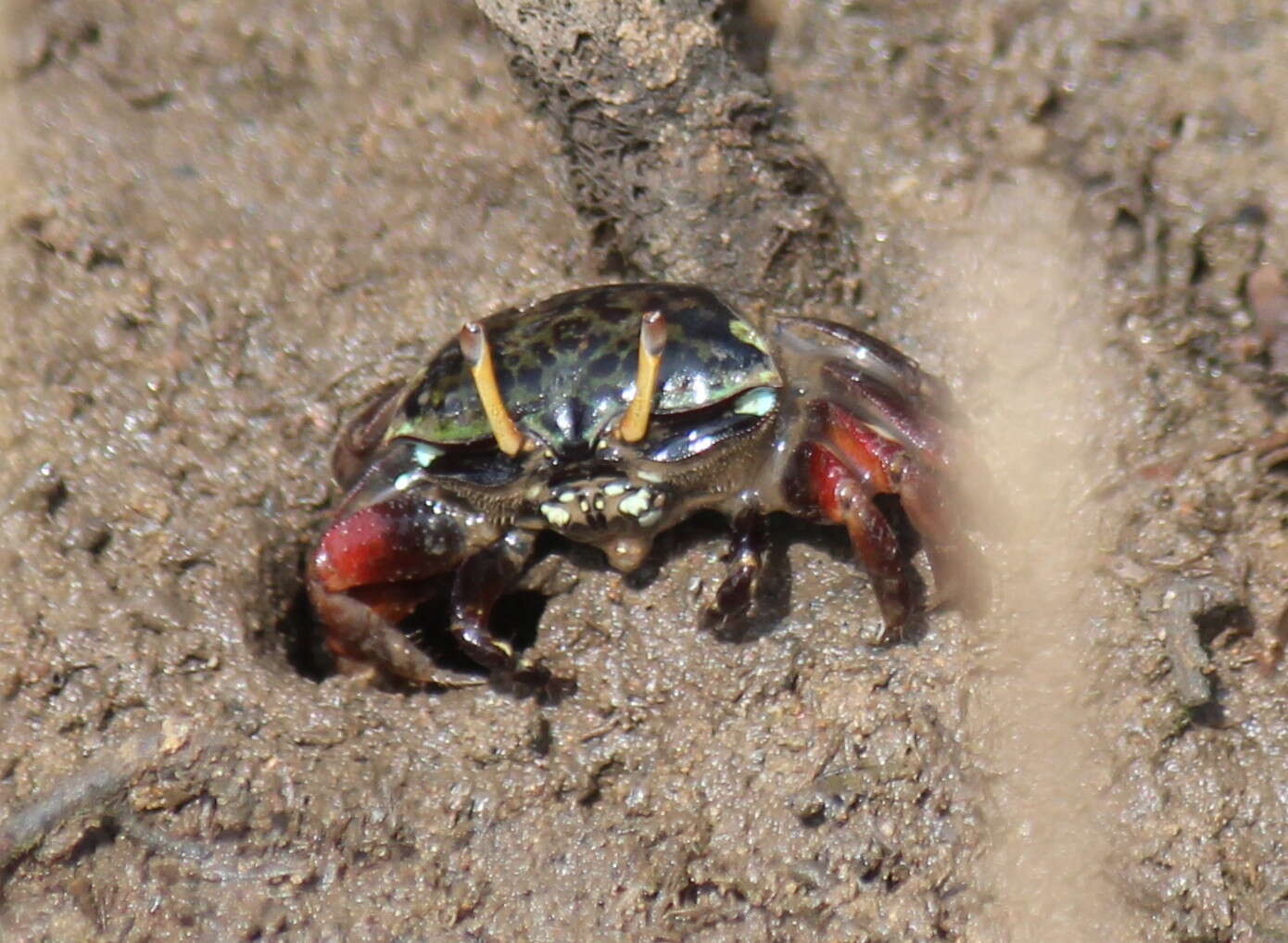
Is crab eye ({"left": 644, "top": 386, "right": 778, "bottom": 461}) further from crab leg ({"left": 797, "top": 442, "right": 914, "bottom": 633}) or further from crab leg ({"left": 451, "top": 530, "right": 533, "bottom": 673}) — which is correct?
crab leg ({"left": 451, "top": 530, "right": 533, "bottom": 673})

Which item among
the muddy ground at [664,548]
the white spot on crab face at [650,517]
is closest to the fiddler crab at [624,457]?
the white spot on crab face at [650,517]

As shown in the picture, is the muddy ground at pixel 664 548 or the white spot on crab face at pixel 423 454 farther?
the white spot on crab face at pixel 423 454

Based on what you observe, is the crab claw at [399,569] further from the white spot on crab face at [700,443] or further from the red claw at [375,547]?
the white spot on crab face at [700,443]

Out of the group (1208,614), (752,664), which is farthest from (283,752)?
(1208,614)

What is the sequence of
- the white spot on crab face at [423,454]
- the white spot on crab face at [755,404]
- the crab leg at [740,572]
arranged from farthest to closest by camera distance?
the white spot on crab face at [423,454] → the white spot on crab face at [755,404] → the crab leg at [740,572]

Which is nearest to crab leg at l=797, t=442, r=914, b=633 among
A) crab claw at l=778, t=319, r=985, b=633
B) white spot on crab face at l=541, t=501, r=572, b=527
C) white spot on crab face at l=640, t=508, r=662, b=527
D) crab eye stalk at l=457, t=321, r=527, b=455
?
crab claw at l=778, t=319, r=985, b=633

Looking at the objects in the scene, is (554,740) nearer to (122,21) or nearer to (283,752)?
(283,752)
